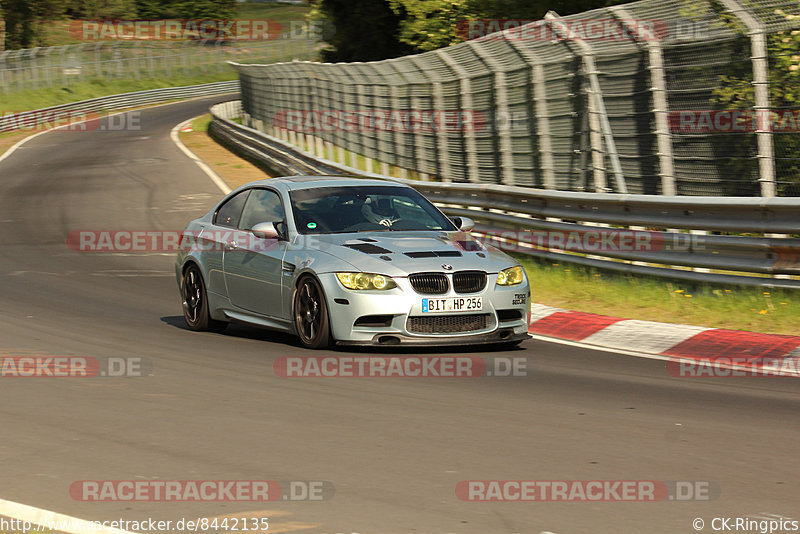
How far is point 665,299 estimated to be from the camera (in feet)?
39.1

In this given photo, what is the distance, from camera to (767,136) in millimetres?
11117

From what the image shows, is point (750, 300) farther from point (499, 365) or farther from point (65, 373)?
point (65, 373)

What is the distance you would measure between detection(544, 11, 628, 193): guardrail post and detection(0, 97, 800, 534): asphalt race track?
3990 millimetres

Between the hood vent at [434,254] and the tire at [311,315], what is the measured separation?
0.79m

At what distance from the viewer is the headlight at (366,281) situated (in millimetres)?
9406

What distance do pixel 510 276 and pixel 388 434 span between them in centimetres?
352

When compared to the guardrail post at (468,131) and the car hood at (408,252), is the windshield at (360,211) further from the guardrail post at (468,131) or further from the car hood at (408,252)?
the guardrail post at (468,131)

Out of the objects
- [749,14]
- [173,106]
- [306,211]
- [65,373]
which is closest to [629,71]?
[749,14]

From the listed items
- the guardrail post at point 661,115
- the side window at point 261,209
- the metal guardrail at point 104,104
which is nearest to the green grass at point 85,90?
the metal guardrail at point 104,104

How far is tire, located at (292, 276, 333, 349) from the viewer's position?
951cm

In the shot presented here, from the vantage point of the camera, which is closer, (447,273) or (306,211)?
(447,273)

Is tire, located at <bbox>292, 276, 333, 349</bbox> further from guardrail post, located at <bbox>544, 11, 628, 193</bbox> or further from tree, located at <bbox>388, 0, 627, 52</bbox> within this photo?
tree, located at <bbox>388, 0, 627, 52</bbox>

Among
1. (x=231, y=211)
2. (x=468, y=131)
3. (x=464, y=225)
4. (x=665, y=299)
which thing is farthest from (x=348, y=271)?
(x=468, y=131)

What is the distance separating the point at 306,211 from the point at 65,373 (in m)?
2.70
